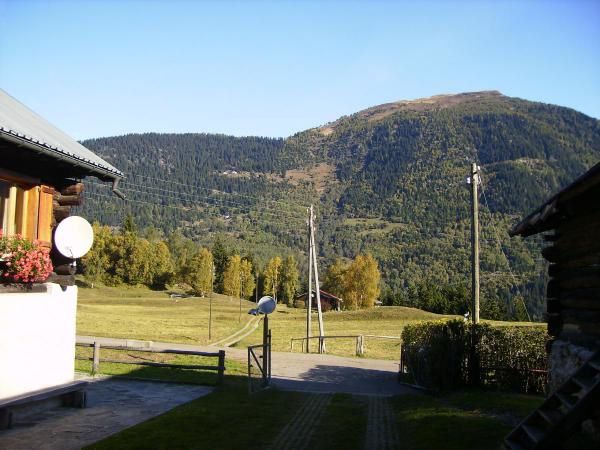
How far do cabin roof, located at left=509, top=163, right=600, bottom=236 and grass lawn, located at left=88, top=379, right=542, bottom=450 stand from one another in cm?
355

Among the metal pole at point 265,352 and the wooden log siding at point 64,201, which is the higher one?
the wooden log siding at point 64,201

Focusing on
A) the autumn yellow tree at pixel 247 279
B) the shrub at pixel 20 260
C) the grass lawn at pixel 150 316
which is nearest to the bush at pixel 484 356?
the shrub at pixel 20 260

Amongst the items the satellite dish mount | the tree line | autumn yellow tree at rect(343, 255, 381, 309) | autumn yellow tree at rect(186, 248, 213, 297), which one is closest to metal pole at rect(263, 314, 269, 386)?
the satellite dish mount

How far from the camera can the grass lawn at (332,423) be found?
10107 millimetres

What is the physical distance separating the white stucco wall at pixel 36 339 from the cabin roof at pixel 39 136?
8.09ft

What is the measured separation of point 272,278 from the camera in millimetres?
104188

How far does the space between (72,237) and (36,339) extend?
2034 millimetres

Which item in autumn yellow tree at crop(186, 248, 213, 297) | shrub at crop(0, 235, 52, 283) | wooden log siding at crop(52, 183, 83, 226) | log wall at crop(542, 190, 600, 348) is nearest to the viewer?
log wall at crop(542, 190, 600, 348)

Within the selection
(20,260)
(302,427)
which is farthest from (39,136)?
(302,427)

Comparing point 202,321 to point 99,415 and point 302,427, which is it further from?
point 302,427

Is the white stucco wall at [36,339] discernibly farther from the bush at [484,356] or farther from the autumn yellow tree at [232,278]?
the autumn yellow tree at [232,278]

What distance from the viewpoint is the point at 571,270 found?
11.1 metres

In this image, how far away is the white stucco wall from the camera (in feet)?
34.6

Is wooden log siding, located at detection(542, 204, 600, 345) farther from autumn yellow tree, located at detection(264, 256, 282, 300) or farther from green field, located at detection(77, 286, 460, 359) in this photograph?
autumn yellow tree, located at detection(264, 256, 282, 300)
